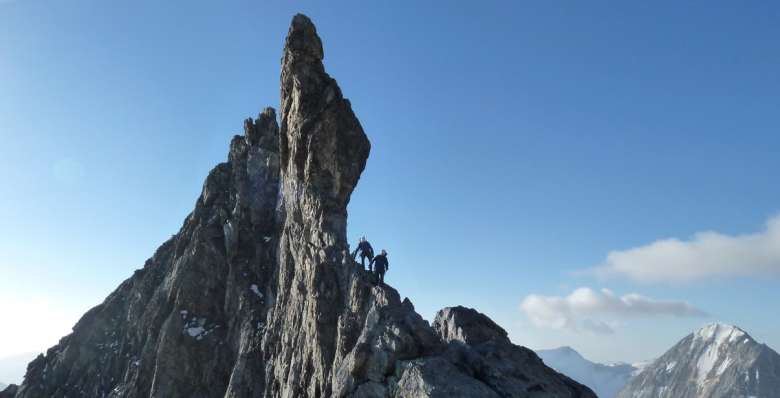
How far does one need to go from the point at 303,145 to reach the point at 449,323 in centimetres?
2304

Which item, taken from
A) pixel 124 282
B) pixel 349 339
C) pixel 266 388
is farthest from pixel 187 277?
pixel 349 339

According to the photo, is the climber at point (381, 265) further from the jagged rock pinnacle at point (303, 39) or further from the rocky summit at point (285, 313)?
the jagged rock pinnacle at point (303, 39)

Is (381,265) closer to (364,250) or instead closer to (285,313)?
(364,250)

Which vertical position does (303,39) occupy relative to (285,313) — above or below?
above

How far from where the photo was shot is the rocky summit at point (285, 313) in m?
24.9

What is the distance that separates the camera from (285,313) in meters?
47.7

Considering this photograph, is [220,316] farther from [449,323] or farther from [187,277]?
[449,323]

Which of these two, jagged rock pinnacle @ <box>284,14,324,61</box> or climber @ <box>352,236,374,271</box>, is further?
jagged rock pinnacle @ <box>284,14,324,61</box>

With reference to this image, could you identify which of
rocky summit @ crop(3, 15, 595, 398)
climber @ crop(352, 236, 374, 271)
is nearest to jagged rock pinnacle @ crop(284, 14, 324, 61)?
rocky summit @ crop(3, 15, 595, 398)

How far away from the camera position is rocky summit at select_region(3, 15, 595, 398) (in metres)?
24.9

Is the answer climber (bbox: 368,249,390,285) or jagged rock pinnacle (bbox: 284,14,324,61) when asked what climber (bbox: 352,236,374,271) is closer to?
climber (bbox: 368,249,390,285)

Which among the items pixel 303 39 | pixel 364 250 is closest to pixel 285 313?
pixel 364 250

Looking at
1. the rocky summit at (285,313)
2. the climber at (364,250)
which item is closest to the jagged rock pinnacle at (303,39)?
the rocky summit at (285,313)

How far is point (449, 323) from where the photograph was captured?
3125 cm
